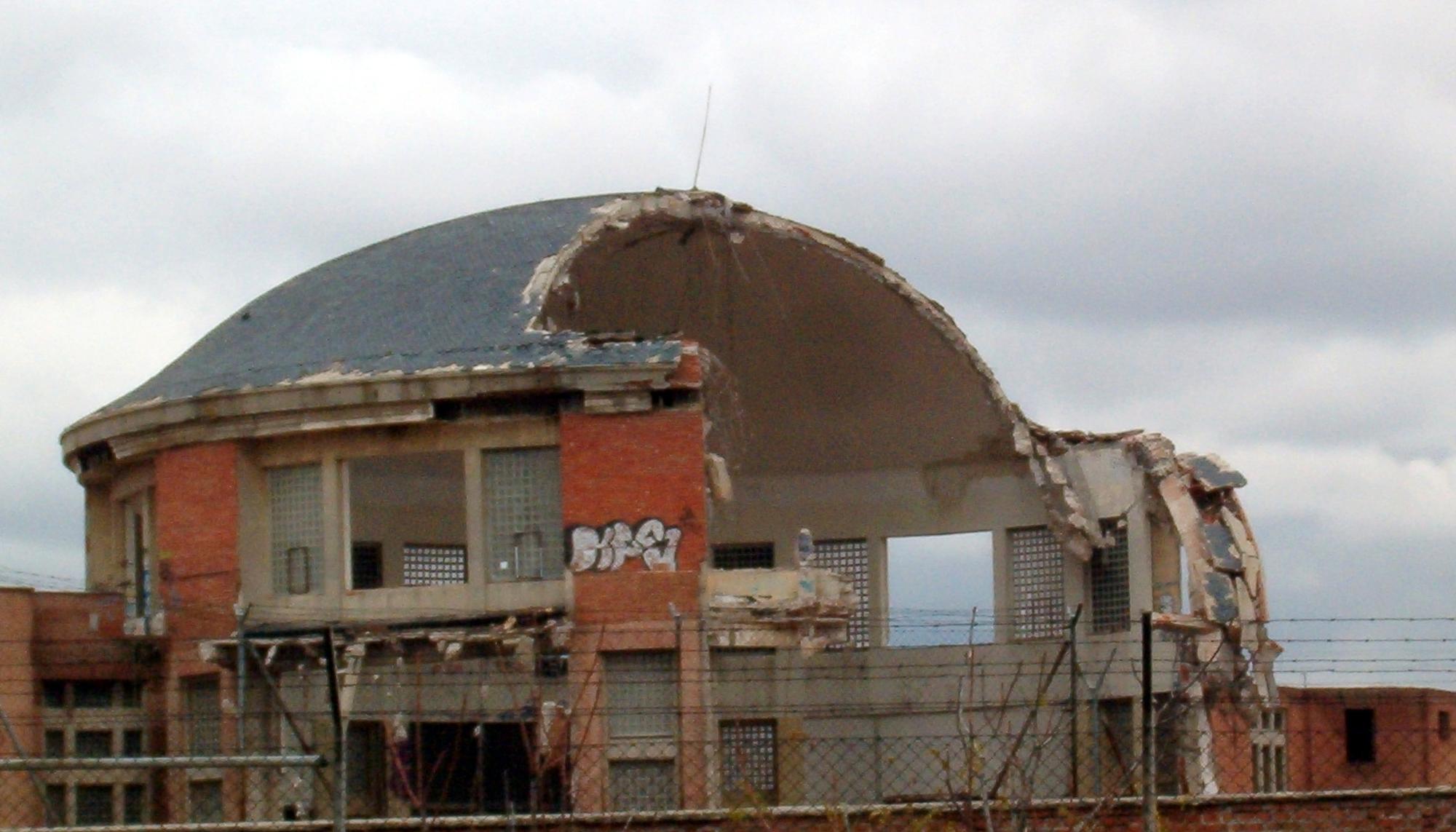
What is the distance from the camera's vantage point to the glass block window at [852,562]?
3662 centimetres

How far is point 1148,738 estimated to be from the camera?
1405cm

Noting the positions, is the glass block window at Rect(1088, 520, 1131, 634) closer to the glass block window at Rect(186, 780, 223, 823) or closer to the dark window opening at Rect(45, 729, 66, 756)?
the glass block window at Rect(186, 780, 223, 823)

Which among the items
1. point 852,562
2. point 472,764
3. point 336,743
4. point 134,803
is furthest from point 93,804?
point 336,743

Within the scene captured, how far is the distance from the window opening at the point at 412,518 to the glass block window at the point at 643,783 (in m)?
8.08

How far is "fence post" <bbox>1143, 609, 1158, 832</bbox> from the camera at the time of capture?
547 inches

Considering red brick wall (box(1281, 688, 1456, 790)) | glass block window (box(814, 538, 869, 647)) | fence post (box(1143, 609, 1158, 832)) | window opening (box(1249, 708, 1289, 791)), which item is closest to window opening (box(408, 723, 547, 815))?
glass block window (box(814, 538, 869, 647))

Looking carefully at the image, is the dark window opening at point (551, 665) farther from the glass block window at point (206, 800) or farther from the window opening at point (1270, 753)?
the window opening at point (1270, 753)

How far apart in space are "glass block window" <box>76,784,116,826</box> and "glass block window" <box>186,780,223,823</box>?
3.74 ft

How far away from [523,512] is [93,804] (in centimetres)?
717

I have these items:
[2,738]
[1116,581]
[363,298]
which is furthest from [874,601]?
[2,738]

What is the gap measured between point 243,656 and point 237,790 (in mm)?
Answer: 1847

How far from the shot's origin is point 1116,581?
32.9 m

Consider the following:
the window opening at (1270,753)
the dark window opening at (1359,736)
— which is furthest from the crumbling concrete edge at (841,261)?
the dark window opening at (1359,736)

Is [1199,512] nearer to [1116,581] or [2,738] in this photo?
[1116,581]
